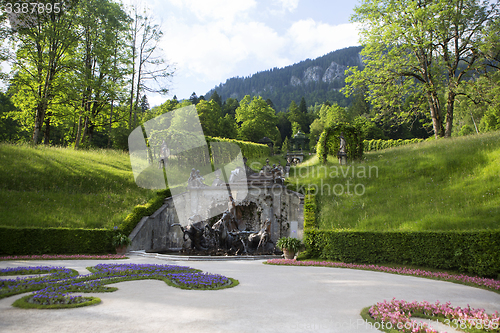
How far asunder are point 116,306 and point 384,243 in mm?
10950

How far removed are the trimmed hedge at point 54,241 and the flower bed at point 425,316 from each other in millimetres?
14358

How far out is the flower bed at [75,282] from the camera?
555cm

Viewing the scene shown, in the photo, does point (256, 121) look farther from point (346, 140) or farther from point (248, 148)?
point (346, 140)

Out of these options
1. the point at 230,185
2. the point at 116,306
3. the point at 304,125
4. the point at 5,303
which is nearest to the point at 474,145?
the point at 230,185

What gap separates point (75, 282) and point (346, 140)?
24.2 m

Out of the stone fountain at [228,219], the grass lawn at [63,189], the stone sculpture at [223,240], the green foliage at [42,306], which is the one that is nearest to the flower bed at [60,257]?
the stone fountain at [228,219]

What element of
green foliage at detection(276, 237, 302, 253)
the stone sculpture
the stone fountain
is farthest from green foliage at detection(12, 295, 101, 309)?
the stone fountain

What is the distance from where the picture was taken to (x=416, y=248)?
39.5 feet

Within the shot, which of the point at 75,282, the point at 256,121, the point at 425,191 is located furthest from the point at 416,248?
the point at 256,121

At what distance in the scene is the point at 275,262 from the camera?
13.3 m

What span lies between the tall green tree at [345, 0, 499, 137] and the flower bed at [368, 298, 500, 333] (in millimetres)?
25544

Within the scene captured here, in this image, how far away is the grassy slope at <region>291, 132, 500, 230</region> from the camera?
14.4m

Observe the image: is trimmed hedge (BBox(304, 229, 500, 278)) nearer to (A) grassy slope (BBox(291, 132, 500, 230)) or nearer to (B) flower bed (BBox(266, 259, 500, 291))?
(B) flower bed (BBox(266, 259, 500, 291))

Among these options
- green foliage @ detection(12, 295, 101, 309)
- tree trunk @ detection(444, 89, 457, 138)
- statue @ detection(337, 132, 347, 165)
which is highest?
tree trunk @ detection(444, 89, 457, 138)
